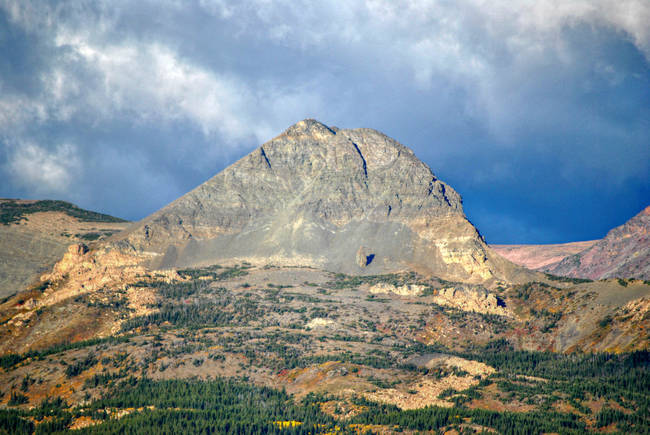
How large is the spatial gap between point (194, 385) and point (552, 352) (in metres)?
99.8

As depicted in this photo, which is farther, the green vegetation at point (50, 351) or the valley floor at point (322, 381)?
the green vegetation at point (50, 351)

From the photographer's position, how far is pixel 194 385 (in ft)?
498

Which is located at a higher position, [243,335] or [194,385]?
[243,335]

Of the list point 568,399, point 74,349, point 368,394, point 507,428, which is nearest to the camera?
point 507,428

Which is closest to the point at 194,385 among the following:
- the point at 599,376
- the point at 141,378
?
the point at 141,378

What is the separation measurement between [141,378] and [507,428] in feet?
283

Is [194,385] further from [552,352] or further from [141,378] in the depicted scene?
[552,352]

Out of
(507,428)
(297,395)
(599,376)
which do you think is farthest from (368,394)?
(599,376)

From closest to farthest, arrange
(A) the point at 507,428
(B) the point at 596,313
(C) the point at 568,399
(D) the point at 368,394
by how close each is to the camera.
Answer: (A) the point at 507,428, (C) the point at 568,399, (D) the point at 368,394, (B) the point at 596,313

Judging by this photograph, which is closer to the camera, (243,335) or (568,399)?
(568,399)

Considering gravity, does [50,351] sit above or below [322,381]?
below

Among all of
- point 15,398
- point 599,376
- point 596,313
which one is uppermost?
point 596,313

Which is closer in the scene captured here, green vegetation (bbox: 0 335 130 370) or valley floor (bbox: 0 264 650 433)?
valley floor (bbox: 0 264 650 433)

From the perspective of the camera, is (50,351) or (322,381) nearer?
(322,381)
